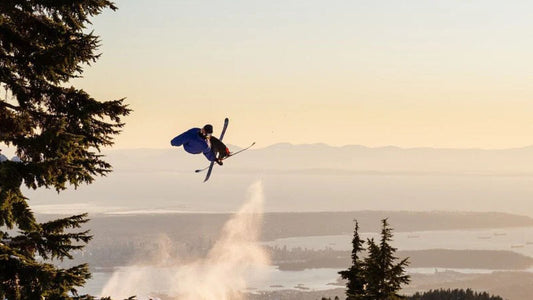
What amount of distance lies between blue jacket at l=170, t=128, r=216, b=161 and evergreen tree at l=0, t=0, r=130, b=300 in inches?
61.5

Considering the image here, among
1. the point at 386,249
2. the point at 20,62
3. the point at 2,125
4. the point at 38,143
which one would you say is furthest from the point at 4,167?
the point at 386,249

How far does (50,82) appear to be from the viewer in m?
10.5

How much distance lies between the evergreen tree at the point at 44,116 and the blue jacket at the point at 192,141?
1.56 m

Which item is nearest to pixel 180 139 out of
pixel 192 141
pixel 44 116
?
pixel 192 141

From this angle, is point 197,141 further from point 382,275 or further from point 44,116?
point 382,275

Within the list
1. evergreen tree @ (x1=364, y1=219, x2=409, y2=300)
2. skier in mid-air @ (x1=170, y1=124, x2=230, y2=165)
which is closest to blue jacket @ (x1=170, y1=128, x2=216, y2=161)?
skier in mid-air @ (x1=170, y1=124, x2=230, y2=165)

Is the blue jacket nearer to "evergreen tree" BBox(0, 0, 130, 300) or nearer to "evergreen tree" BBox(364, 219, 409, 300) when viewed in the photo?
"evergreen tree" BBox(0, 0, 130, 300)

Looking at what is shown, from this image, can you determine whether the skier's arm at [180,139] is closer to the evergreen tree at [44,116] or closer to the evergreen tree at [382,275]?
the evergreen tree at [44,116]

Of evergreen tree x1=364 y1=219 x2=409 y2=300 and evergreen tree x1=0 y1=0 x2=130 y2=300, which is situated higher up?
evergreen tree x1=0 y1=0 x2=130 y2=300

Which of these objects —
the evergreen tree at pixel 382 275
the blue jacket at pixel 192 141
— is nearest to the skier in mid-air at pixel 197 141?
the blue jacket at pixel 192 141

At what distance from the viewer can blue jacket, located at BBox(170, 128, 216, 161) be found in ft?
31.2

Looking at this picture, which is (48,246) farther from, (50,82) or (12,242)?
→ (50,82)

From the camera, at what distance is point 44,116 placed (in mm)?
10453

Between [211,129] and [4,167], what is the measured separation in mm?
3406
